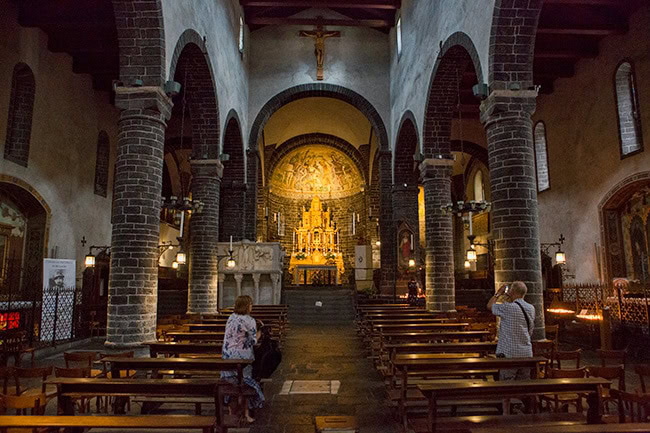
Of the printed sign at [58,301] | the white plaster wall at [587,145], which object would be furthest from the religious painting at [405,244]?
the printed sign at [58,301]

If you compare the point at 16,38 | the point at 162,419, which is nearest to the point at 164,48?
the point at 16,38

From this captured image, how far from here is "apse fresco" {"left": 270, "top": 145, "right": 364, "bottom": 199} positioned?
2950cm

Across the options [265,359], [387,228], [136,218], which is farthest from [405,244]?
[265,359]

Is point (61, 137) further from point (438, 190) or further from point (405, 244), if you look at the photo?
point (405, 244)

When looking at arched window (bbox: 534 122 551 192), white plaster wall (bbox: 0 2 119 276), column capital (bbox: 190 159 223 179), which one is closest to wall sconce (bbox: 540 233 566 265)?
arched window (bbox: 534 122 551 192)

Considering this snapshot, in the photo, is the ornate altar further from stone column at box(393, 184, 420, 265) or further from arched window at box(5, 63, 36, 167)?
arched window at box(5, 63, 36, 167)

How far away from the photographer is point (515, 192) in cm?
897

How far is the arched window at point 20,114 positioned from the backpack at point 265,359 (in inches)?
453

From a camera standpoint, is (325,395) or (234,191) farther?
(234,191)

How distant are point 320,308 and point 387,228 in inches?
180

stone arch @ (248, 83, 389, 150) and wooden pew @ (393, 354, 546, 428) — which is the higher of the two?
stone arch @ (248, 83, 389, 150)

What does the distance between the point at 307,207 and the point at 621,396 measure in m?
26.2

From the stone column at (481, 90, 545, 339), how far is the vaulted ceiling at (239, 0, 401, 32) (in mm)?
11546

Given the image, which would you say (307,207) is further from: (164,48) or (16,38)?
(164,48)
